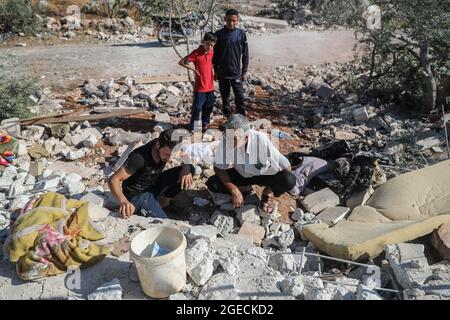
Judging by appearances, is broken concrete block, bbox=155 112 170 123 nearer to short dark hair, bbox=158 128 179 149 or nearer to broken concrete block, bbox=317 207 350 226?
short dark hair, bbox=158 128 179 149

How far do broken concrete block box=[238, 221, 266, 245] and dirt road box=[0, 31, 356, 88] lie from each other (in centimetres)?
565

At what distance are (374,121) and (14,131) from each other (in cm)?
537

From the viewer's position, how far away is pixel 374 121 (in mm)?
6910

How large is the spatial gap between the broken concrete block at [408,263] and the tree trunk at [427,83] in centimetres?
394

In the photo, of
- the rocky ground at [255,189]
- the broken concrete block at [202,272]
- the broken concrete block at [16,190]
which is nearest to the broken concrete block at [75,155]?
the rocky ground at [255,189]

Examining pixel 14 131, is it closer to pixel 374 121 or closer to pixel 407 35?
pixel 374 121

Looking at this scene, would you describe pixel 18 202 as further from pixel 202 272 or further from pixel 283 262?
pixel 283 262

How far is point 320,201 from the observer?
15.3ft

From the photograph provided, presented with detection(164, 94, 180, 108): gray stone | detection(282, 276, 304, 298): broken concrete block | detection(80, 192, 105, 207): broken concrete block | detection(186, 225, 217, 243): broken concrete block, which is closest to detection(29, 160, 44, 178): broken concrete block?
detection(80, 192, 105, 207): broken concrete block

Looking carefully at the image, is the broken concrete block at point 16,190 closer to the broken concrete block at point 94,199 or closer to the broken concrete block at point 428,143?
the broken concrete block at point 94,199

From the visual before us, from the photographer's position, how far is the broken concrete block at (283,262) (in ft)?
11.4

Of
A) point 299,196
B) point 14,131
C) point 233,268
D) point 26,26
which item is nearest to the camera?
point 233,268

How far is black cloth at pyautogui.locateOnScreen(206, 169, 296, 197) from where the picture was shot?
4.27 m
